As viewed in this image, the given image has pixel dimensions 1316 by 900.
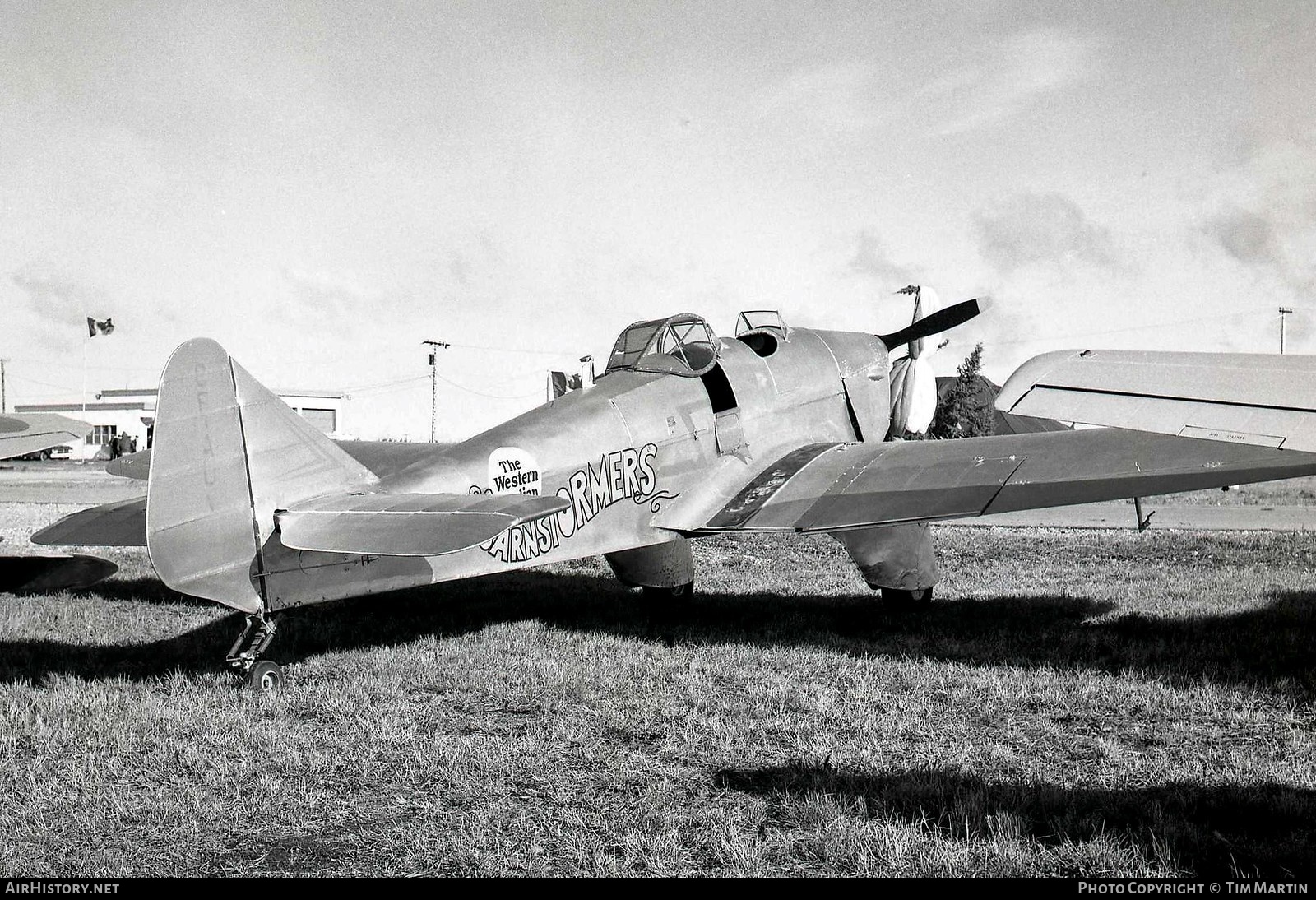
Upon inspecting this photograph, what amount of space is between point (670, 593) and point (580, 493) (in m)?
2.24

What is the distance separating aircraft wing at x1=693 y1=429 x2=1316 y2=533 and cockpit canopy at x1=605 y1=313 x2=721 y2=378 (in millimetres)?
1136

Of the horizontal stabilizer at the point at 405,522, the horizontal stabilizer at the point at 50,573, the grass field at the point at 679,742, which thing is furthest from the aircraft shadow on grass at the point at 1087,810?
the horizontal stabilizer at the point at 50,573

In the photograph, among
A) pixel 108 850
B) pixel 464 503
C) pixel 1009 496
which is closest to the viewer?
pixel 108 850

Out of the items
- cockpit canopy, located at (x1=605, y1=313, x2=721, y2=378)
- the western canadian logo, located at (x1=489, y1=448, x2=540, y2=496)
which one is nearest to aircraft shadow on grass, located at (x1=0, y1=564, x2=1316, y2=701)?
the western canadian logo, located at (x1=489, y1=448, x2=540, y2=496)

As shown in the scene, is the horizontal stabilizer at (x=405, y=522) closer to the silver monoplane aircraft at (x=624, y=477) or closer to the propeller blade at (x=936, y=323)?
the silver monoplane aircraft at (x=624, y=477)

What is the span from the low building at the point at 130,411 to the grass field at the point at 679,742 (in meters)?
58.8

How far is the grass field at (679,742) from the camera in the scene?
3.44 metres

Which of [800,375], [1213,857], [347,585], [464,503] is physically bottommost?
[1213,857]

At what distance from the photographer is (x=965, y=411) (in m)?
38.1

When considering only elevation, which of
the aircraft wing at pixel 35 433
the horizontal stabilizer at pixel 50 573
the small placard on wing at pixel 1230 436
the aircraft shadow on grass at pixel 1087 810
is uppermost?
the aircraft wing at pixel 35 433

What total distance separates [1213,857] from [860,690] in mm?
2511
